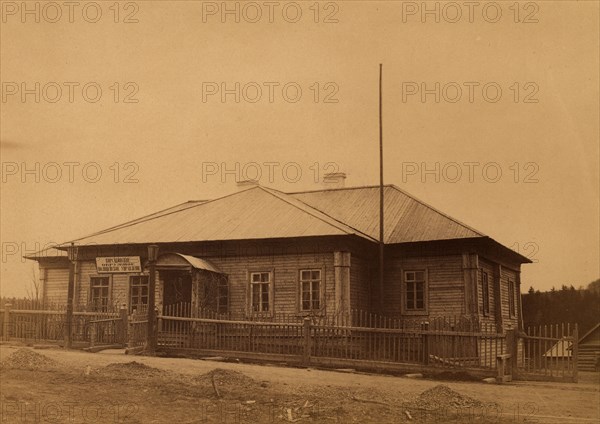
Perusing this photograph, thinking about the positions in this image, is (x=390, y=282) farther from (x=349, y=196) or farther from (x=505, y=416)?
(x=505, y=416)

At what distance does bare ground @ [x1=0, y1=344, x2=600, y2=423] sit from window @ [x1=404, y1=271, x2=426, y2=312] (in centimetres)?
757

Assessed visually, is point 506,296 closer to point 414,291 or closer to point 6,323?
point 414,291

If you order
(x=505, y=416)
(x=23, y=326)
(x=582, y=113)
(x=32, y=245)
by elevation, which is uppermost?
(x=582, y=113)

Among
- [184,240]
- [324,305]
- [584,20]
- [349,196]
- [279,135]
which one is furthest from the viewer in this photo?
[349,196]

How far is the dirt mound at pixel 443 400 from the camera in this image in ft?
41.5

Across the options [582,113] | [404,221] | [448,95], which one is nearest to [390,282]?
[404,221]

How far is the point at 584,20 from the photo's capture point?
13.8 m

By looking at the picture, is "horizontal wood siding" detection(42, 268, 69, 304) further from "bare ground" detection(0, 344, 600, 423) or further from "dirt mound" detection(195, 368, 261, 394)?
"dirt mound" detection(195, 368, 261, 394)

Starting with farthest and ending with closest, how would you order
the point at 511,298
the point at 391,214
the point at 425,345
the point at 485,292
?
1. the point at 511,298
2. the point at 391,214
3. the point at 485,292
4. the point at 425,345

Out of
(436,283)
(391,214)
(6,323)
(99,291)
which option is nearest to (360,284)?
(436,283)

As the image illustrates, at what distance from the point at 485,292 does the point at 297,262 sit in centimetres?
652

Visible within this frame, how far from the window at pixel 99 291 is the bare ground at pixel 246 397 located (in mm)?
9248

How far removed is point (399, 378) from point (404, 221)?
898cm

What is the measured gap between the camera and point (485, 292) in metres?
23.4
